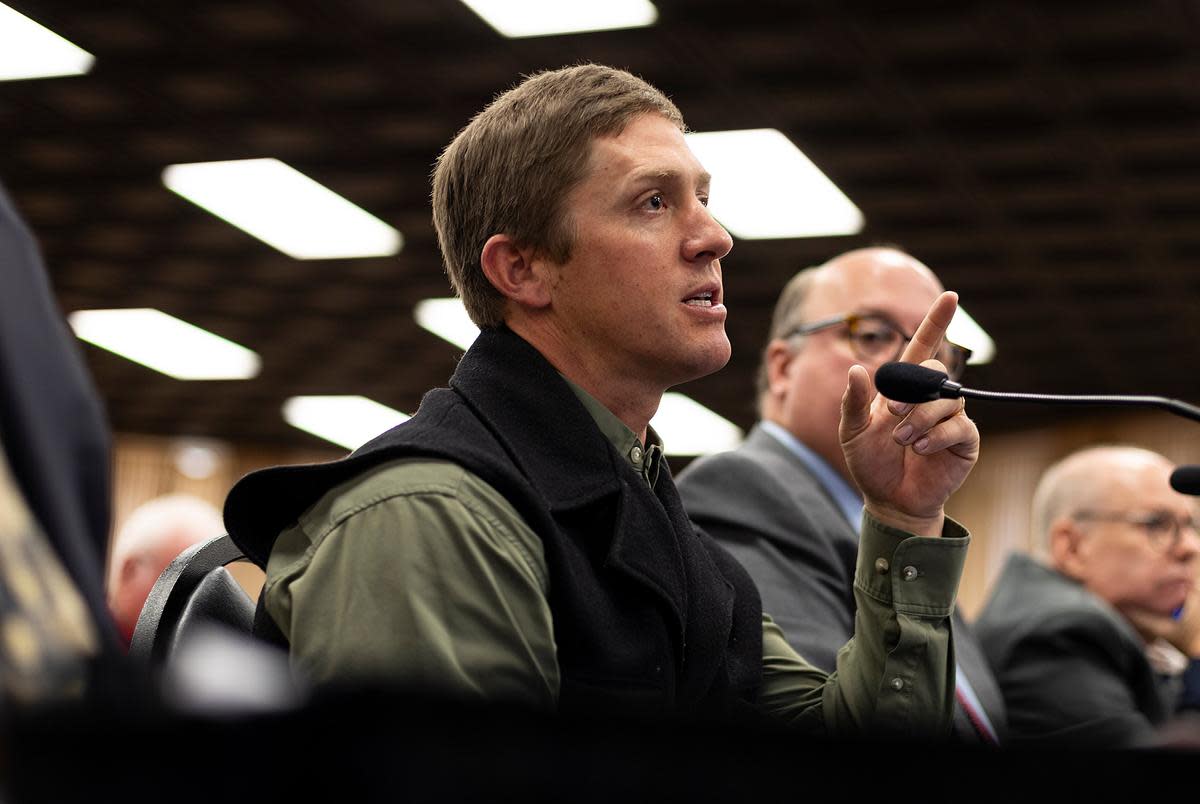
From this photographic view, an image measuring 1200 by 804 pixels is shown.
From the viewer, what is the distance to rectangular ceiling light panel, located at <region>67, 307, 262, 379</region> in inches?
360

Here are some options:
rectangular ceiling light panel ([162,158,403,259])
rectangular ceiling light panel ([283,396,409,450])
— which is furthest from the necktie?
rectangular ceiling light panel ([283,396,409,450])

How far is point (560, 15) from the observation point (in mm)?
5082

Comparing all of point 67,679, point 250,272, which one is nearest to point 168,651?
point 67,679

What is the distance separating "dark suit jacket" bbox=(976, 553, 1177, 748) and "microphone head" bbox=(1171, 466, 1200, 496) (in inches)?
55.2

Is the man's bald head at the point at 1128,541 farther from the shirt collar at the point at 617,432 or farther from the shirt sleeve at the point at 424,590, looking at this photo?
the shirt sleeve at the point at 424,590

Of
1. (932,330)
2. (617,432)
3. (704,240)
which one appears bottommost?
(617,432)

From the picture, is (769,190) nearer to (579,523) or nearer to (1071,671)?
(1071,671)

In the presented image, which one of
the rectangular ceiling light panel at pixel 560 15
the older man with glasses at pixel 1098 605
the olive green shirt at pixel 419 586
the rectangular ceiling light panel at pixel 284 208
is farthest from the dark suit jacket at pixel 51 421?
the rectangular ceiling light panel at pixel 284 208

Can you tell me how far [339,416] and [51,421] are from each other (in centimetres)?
1110

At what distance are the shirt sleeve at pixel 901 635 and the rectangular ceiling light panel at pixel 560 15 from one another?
141 inches

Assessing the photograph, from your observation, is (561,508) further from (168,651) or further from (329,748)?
(329,748)

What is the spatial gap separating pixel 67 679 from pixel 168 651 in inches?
43.3

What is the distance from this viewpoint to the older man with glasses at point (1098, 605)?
298 cm

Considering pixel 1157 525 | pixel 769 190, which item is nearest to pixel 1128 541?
pixel 1157 525
